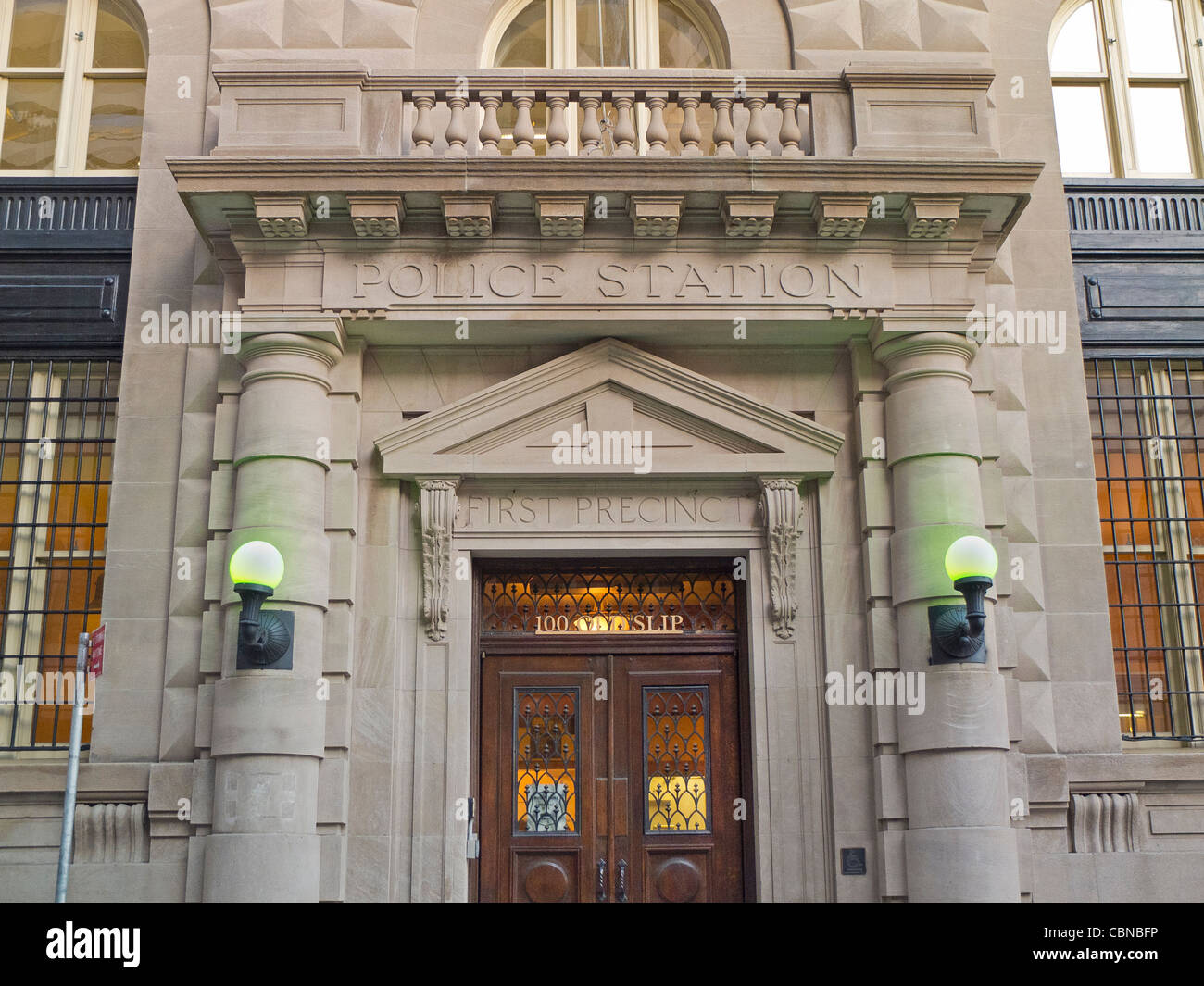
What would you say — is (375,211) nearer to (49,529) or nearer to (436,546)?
(436,546)


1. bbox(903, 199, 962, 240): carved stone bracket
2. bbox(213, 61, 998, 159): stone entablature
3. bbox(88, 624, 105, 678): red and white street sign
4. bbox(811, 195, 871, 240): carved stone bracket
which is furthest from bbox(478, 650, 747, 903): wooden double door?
bbox(213, 61, 998, 159): stone entablature

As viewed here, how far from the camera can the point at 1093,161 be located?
13727mm

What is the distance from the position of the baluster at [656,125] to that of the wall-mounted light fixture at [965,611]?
14.8 ft

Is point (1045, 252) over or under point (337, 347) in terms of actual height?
over

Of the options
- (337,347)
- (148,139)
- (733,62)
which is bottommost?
(337,347)

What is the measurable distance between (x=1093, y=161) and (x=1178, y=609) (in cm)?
518

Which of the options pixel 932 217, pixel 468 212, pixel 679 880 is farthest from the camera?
pixel 679 880

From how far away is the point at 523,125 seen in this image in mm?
Answer: 11305

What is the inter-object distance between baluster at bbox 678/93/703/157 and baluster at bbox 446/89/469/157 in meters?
2.04

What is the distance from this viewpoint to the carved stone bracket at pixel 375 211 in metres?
10.7

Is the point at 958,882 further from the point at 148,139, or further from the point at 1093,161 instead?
the point at 148,139

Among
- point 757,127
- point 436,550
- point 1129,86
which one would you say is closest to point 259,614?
point 436,550

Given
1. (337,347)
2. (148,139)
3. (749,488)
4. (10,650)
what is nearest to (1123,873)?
(749,488)

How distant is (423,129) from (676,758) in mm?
6318
